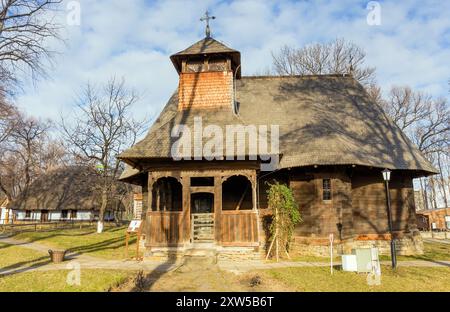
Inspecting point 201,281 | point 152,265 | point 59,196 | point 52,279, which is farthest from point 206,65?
point 59,196

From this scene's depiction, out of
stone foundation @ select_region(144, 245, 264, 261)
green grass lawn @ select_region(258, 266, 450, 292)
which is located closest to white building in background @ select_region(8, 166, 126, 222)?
stone foundation @ select_region(144, 245, 264, 261)

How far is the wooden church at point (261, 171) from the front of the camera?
15.1 m

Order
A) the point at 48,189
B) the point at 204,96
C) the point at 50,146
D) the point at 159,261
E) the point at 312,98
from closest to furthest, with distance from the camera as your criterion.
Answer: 1. the point at 159,261
2. the point at 204,96
3. the point at 312,98
4. the point at 48,189
5. the point at 50,146

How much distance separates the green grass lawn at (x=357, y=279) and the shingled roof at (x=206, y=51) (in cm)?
1170

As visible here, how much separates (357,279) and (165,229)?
26.9ft

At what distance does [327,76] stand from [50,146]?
182 ft

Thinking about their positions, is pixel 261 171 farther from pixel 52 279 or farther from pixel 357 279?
pixel 52 279

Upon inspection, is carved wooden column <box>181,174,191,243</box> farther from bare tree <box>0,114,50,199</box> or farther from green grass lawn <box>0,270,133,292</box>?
bare tree <box>0,114,50,199</box>

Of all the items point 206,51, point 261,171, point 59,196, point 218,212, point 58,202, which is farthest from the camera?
point 59,196

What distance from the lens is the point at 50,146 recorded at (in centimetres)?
6225

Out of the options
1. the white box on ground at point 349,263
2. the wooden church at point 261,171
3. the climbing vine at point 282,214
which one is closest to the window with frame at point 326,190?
the wooden church at point 261,171

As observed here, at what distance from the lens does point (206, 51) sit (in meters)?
18.4
